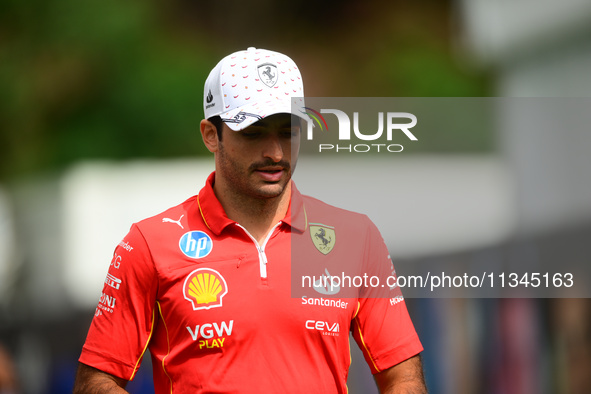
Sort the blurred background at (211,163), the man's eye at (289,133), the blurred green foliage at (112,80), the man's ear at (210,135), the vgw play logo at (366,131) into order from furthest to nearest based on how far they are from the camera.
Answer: the blurred green foliage at (112,80)
the blurred background at (211,163)
the vgw play logo at (366,131)
the man's ear at (210,135)
the man's eye at (289,133)

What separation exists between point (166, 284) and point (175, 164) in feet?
21.6

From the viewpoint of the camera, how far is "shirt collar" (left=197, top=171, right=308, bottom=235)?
11.0 feet

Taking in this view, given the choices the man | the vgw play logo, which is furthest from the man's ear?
the vgw play logo

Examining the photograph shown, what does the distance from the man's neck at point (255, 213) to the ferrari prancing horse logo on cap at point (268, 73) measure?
0.40 meters

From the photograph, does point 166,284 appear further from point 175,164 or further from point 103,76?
point 103,76

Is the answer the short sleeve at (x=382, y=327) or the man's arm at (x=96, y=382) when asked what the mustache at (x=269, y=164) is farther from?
the man's arm at (x=96, y=382)

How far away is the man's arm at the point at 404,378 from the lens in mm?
3249

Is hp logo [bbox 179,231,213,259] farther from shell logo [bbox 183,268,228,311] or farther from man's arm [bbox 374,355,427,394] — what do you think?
man's arm [bbox 374,355,427,394]

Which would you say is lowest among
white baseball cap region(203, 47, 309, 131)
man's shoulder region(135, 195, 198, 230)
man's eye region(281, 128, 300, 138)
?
man's shoulder region(135, 195, 198, 230)

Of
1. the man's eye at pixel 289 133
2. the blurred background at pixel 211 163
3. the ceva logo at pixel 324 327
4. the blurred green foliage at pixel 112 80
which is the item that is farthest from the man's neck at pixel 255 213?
the blurred green foliage at pixel 112 80

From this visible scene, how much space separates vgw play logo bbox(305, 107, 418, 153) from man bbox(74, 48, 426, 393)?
0.29 meters

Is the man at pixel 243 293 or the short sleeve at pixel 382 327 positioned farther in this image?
the short sleeve at pixel 382 327

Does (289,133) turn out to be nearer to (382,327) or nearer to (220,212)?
(220,212)

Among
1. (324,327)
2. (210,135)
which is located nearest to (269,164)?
(210,135)
